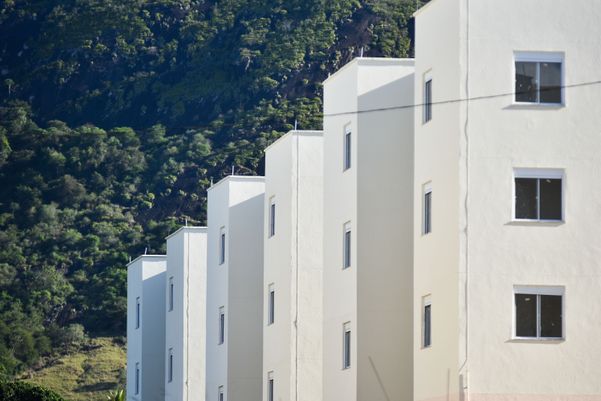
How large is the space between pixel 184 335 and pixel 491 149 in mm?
27121

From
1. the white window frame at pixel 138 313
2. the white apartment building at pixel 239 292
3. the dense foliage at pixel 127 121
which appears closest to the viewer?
the white apartment building at pixel 239 292

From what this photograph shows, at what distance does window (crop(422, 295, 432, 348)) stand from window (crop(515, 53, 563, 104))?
510 centimetres

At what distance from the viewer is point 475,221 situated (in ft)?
111

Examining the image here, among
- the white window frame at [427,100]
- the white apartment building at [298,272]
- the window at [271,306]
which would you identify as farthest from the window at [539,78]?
the window at [271,306]

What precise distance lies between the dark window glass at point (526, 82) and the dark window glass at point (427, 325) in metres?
5.20

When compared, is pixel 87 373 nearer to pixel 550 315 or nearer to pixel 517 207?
pixel 517 207

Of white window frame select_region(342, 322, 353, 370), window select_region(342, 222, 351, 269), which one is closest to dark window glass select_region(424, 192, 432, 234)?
window select_region(342, 222, 351, 269)

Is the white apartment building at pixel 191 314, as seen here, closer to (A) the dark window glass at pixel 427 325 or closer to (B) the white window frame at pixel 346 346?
(B) the white window frame at pixel 346 346

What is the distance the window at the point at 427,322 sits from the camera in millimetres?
35188

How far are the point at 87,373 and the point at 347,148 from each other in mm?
79432

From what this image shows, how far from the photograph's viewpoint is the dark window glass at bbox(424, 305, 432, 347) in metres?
35.1

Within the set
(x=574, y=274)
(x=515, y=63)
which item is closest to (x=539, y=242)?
(x=574, y=274)

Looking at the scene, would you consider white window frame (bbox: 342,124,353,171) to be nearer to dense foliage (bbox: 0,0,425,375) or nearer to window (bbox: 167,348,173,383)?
window (bbox: 167,348,173,383)

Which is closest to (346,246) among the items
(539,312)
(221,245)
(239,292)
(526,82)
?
(539,312)
